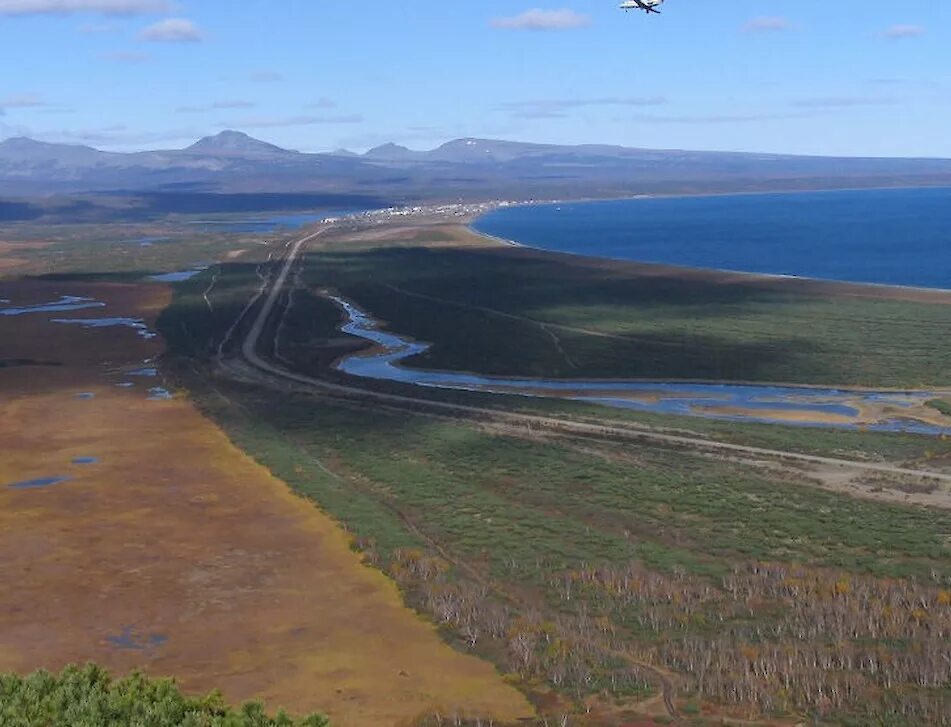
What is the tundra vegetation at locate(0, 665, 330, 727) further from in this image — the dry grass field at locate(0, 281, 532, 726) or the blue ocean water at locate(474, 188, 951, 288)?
the blue ocean water at locate(474, 188, 951, 288)

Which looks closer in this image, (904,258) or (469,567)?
(469,567)

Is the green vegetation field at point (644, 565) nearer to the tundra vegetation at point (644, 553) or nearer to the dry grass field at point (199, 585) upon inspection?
the tundra vegetation at point (644, 553)

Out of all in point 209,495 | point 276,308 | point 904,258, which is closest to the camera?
point 209,495

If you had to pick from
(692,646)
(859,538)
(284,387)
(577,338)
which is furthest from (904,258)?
(692,646)

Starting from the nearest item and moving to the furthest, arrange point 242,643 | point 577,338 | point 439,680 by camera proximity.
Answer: point 439,680 < point 242,643 < point 577,338

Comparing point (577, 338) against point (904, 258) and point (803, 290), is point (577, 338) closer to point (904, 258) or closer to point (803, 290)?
point (803, 290)

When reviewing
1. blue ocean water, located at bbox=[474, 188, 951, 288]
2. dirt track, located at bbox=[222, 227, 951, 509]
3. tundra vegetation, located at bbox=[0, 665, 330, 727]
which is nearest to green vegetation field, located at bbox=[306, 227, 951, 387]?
dirt track, located at bbox=[222, 227, 951, 509]

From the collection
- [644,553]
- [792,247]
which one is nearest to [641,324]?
[644,553]
